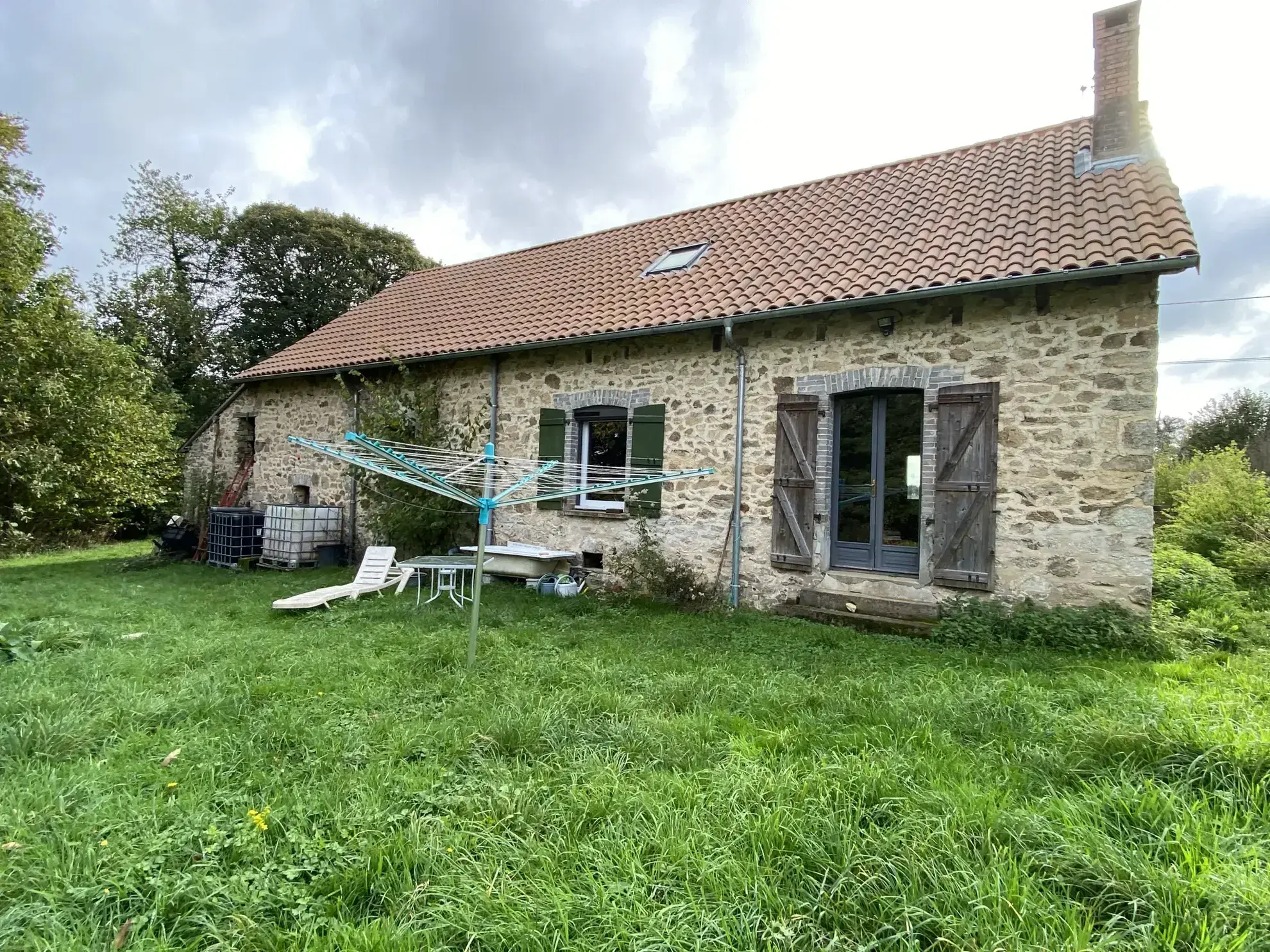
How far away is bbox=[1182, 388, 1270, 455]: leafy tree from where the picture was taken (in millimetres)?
20156

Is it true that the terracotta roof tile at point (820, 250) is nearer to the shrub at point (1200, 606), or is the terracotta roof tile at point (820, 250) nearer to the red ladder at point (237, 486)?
the red ladder at point (237, 486)

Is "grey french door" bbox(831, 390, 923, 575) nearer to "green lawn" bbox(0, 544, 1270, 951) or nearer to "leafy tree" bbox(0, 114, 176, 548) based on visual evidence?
"green lawn" bbox(0, 544, 1270, 951)

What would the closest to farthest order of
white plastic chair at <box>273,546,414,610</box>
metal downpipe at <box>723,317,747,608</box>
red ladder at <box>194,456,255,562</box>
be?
white plastic chair at <box>273,546,414,610</box> → metal downpipe at <box>723,317,747,608</box> → red ladder at <box>194,456,255,562</box>

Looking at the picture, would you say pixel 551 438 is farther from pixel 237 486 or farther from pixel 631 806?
pixel 237 486

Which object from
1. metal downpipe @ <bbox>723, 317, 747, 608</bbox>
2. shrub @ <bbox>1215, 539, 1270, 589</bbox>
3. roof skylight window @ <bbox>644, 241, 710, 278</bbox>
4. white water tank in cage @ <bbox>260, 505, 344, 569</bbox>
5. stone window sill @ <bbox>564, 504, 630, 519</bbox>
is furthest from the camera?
white water tank in cage @ <bbox>260, 505, 344, 569</bbox>

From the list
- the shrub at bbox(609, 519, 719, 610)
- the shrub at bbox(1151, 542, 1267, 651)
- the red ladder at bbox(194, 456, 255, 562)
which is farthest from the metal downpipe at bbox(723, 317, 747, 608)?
the red ladder at bbox(194, 456, 255, 562)

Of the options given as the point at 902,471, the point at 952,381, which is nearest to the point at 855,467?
the point at 902,471

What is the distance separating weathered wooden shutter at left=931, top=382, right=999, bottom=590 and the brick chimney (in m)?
3.32

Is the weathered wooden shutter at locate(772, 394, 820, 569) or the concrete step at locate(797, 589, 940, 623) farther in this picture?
the weathered wooden shutter at locate(772, 394, 820, 569)

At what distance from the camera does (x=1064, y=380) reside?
18.0 feet

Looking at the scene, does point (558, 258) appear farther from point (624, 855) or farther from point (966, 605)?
point (624, 855)

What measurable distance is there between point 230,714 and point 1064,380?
22.2 ft

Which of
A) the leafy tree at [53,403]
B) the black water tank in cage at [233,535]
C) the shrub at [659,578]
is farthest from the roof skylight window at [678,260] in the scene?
the leafy tree at [53,403]

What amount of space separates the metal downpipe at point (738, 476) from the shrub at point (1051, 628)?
2.11 m
